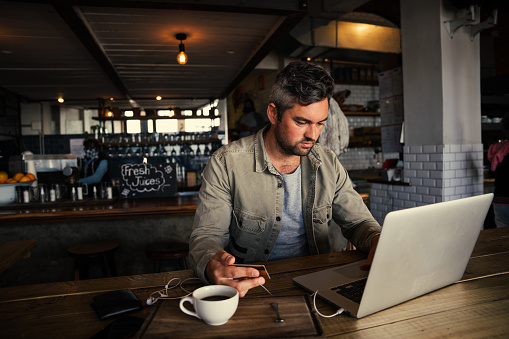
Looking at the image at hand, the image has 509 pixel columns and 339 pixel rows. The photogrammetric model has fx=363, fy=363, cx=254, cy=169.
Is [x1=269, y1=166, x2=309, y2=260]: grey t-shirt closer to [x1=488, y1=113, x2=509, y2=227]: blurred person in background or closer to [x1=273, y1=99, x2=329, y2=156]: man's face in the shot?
[x1=273, y1=99, x2=329, y2=156]: man's face

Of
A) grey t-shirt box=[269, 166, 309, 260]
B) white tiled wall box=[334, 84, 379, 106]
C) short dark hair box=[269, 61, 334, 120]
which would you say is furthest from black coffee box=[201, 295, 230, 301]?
white tiled wall box=[334, 84, 379, 106]

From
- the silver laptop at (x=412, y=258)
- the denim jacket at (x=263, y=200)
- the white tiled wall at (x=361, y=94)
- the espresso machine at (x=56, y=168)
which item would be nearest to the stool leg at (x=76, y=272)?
the espresso machine at (x=56, y=168)

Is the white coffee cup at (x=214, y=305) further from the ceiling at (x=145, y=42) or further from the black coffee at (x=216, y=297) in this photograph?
the ceiling at (x=145, y=42)

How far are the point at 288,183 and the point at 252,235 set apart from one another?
324mm

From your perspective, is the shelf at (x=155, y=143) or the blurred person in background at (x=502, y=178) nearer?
the blurred person in background at (x=502, y=178)

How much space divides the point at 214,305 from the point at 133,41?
4.17 metres

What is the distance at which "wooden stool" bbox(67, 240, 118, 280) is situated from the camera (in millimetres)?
2764

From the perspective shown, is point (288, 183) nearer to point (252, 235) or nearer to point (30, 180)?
point (252, 235)

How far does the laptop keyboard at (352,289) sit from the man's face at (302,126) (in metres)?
0.72

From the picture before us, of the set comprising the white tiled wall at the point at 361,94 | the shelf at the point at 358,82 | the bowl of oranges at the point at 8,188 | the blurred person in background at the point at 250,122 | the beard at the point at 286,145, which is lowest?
the bowl of oranges at the point at 8,188

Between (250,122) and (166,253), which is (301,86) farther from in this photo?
(250,122)

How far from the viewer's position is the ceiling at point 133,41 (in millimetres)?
3330

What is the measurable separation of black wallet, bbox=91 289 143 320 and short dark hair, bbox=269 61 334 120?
1.06 metres

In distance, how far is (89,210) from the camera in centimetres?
304
